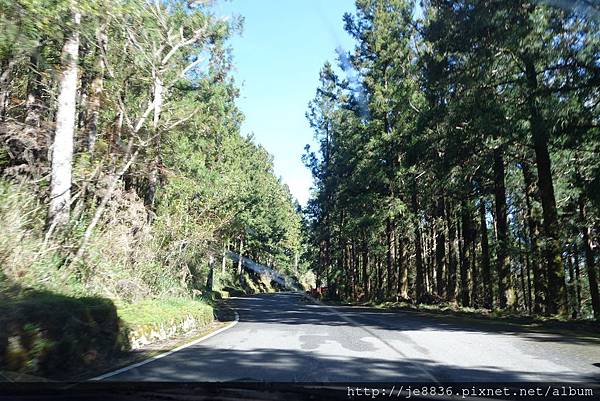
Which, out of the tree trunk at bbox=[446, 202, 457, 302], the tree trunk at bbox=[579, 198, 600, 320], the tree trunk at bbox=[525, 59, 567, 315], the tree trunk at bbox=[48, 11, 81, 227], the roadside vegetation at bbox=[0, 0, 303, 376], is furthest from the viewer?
the tree trunk at bbox=[446, 202, 457, 302]

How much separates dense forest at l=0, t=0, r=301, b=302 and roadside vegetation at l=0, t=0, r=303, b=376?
0.06 meters

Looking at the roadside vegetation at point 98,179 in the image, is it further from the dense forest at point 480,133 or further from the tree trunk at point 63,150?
the dense forest at point 480,133

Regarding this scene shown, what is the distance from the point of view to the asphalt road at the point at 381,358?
277 inches

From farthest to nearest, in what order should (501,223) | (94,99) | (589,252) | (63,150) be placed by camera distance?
1. (501,223)
2. (589,252)
3. (94,99)
4. (63,150)

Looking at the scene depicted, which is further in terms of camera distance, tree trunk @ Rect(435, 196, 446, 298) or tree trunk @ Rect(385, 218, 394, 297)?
tree trunk @ Rect(385, 218, 394, 297)

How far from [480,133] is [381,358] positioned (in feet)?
36.7

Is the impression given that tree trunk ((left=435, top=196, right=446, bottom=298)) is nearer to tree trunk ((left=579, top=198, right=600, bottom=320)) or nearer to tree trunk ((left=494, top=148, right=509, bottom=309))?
tree trunk ((left=494, top=148, right=509, bottom=309))

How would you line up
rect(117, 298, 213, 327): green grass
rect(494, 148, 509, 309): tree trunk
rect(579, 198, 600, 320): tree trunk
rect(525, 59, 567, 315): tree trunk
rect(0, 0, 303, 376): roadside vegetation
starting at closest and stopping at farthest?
rect(0, 0, 303, 376): roadside vegetation, rect(117, 298, 213, 327): green grass, rect(525, 59, 567, 315): tree trunk, rect(579, 198, 600, 320): tree trunk, rect(494, 148, 509, 309): tree trunk

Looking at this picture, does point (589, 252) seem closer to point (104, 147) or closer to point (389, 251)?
point (389, 251)

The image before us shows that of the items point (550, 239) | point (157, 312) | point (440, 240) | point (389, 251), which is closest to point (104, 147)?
point (157, 312)

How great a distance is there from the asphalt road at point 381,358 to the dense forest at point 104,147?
3.73m

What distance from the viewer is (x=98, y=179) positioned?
15.5m

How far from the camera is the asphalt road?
23.1ft

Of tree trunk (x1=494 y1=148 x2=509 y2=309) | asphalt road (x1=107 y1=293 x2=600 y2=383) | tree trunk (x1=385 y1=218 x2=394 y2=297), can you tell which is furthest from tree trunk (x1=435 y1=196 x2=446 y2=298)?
asphalt road (x1=107 y1=293 x2=600 y2=383)
